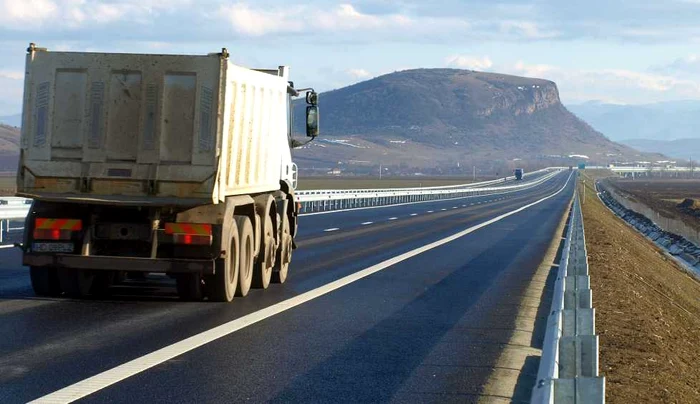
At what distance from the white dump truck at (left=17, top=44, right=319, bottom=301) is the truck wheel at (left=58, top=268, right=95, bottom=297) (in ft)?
1.12

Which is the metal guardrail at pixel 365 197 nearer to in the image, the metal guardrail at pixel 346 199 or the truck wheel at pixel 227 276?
the metal guardrail at pixel 346 199

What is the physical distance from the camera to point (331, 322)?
42.9ft

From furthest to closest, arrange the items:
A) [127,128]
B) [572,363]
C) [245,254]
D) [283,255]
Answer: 1. [283,255]
2. [245,254]
3. [127,128]
4. [572,363]

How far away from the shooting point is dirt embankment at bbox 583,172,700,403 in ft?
34.1

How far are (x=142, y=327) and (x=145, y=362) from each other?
2217mm

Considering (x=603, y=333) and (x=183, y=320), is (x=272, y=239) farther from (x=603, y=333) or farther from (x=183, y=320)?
(x=603, y=333)

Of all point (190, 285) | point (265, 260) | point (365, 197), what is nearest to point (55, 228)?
point (190, 285)

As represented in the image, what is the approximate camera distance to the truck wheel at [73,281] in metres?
14.3

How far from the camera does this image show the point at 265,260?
16.2m

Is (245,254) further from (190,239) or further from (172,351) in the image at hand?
(172,351)

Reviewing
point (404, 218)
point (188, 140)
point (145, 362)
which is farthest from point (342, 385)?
point (404, 218)

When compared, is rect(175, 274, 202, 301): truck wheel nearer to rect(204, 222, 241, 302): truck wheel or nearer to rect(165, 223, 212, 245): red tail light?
rect(204, 222, 241, 302): truck wheel

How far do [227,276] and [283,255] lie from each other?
321cm

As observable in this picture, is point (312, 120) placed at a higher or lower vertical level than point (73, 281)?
higher
